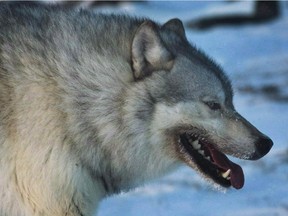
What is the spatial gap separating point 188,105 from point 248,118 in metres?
5.60

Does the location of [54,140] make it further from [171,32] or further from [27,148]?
[171,32]

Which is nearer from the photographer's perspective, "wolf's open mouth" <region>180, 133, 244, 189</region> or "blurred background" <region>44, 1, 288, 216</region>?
"wolf's open mouth" <region>180, 133, 244, 189</region>

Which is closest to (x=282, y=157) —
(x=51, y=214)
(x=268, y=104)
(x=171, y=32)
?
(x=268, y=104)

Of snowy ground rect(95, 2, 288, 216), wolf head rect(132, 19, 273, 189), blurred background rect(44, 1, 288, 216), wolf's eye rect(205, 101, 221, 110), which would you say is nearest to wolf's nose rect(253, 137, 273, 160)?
wolf head rect(132, 19, 273, 189)

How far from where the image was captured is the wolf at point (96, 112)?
4.81m

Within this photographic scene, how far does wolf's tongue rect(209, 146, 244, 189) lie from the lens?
202 inches

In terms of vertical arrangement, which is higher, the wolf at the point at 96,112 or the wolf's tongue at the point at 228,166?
the wolf at the point at 96,112

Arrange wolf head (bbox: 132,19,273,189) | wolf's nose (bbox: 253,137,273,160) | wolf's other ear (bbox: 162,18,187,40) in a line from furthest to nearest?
wolf's other ear (bbox: 162,18,187,40) < wolf's nose (bbox: 253,137,273,160) < wolf head (bbox: 132,19,273,189)

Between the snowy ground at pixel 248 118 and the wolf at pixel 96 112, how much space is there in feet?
3.81

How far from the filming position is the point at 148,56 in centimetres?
494

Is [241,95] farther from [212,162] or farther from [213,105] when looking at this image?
[213,105]

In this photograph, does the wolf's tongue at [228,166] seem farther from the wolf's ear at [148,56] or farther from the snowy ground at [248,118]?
the snowy ground at [248,118]

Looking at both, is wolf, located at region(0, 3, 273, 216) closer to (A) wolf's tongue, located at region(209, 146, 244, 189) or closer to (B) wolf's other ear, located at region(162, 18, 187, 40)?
(A) wolf's tongue, located at region(209, 146, 244, 189)

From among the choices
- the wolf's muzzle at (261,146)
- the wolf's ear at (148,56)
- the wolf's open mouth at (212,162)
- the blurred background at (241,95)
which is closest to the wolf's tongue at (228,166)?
the wolf's open mouth at (212,162)
